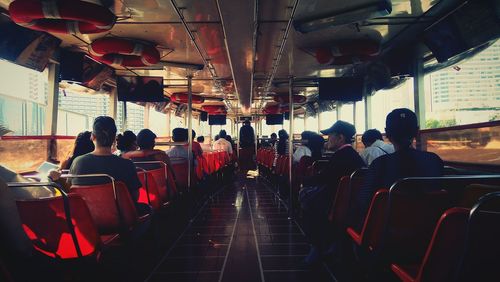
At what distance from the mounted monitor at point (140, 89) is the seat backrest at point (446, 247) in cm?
578

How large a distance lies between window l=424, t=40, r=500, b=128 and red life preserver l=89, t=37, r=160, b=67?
15.5 feet

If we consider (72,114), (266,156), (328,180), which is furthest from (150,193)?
(266,156)

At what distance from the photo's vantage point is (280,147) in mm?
7422

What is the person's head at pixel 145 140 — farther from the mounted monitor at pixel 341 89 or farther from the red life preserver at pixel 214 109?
the red life preserver at pixel 214 109

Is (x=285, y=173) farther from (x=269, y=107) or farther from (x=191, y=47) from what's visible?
(x=269, y=107)

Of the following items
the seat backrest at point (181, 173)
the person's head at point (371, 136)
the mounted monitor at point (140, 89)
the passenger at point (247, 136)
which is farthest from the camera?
the passenger at point (247, 136)

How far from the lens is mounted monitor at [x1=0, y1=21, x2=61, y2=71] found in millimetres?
4348

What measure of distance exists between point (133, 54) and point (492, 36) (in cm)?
517

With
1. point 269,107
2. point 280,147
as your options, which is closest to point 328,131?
point 280,147

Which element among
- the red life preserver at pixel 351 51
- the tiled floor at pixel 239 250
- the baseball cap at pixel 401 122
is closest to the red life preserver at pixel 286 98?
the red life preserver at pixel 351 51

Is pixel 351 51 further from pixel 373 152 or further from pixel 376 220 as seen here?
pixel 376 220

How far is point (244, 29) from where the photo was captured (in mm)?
4109

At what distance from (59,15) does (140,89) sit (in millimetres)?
2982

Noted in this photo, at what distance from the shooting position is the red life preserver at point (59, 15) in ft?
10.7
